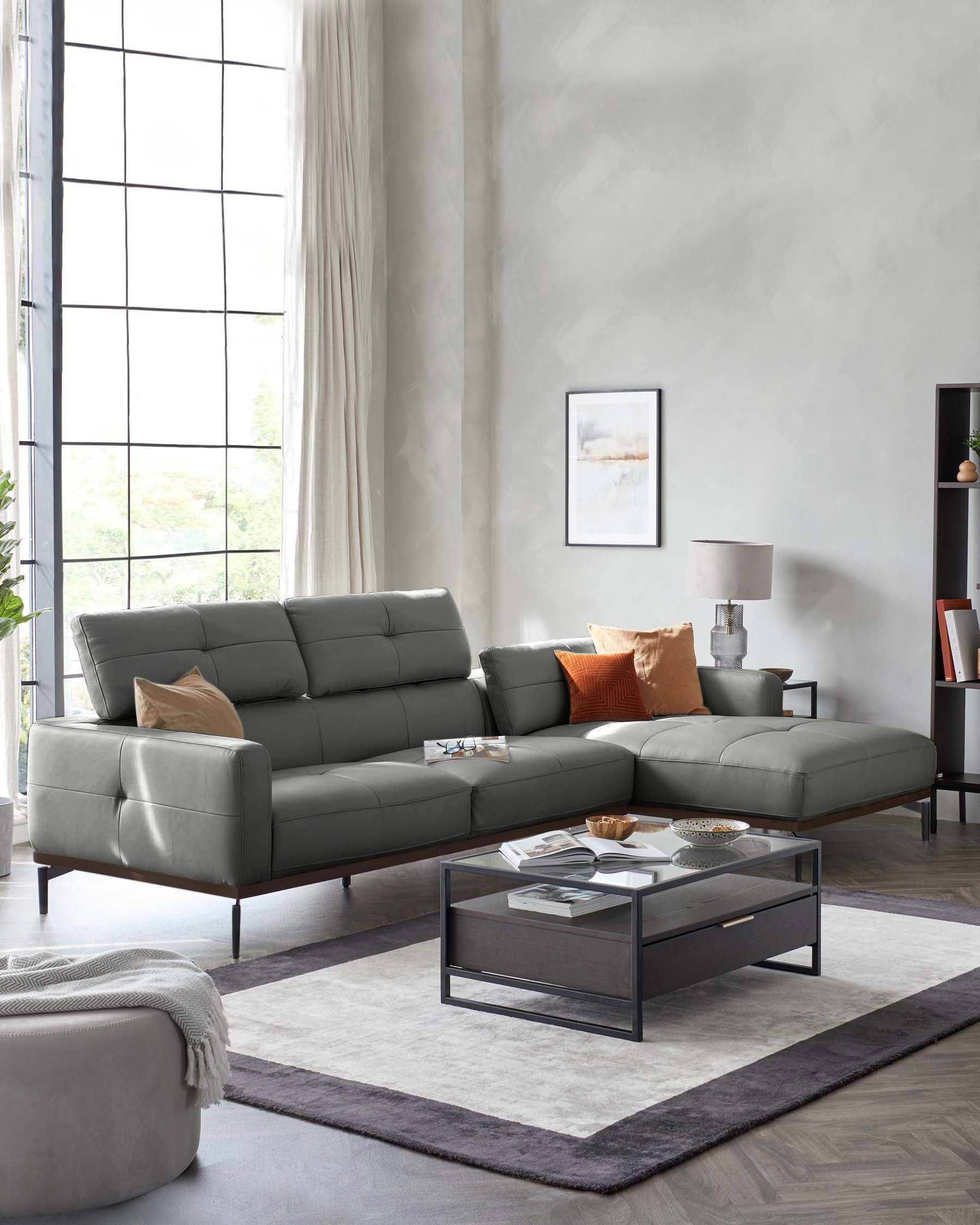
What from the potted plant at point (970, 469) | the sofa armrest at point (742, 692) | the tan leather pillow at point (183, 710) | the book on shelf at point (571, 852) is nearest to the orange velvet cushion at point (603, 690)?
Result: the sofa armrest at point (742, 692)

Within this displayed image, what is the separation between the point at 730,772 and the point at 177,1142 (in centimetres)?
318

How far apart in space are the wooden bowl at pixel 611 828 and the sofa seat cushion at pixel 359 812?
89cm

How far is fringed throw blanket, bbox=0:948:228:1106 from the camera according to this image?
3.09 m

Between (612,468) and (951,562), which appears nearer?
(951,562)

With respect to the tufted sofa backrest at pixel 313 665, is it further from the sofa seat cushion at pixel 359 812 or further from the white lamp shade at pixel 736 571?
the white lamp shade at pixel 736 571

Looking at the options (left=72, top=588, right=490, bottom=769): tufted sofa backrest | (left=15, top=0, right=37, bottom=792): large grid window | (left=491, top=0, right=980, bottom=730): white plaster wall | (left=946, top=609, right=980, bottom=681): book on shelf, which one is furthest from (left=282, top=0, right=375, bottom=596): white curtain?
(left=946, top=609, right=980, bottom=681): book on shelf

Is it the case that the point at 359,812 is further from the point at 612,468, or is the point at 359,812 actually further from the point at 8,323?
the point at 612,468

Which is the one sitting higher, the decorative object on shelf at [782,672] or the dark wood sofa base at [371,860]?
the decorative object on shelf at [782,672]

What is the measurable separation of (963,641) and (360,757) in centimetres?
260

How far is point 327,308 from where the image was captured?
8141mm

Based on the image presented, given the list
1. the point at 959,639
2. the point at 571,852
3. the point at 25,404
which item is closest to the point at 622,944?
the point at 571,852

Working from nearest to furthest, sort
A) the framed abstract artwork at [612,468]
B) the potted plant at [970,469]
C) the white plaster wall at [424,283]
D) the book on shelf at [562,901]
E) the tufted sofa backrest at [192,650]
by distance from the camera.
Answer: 1. the book on shelf at [562,901]
2. the tufted sofa backrest at [192,650]
3. the potted plant at [970,469]
4. the framed abstract artwork at [612,468]
5. the white plaster wall at [424,283]

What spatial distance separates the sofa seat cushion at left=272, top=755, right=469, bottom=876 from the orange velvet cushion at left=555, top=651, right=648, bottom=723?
123 centimetres

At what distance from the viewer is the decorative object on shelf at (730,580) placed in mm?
7098
